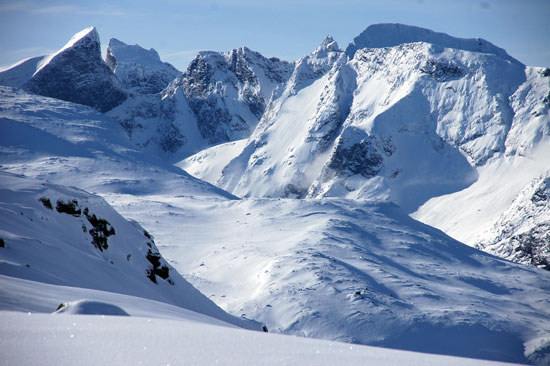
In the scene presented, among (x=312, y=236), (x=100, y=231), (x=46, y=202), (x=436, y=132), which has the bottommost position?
(x=312, y=236)

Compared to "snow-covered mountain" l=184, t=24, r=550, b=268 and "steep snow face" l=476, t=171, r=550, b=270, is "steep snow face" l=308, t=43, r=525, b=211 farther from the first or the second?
"steep snow face" l=476, t=171, r=550, b=270

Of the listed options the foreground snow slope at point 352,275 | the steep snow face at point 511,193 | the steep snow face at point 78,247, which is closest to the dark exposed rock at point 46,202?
the steep snow face at point 78,247

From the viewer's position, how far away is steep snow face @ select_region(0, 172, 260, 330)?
18.4 m

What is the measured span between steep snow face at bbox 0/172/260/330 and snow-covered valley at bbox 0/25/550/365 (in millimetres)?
103

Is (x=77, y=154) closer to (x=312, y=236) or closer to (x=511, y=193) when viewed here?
(x=312, y=236)

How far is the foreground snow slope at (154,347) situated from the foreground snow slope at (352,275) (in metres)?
42.4

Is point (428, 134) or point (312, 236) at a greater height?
point (428, 134)

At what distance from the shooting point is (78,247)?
76.6 feet

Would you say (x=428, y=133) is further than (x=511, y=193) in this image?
Yes

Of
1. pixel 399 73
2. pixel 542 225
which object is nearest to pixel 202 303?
pixel 542 225

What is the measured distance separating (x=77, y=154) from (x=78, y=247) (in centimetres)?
8025

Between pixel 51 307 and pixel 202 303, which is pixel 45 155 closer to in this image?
pixel 202 303

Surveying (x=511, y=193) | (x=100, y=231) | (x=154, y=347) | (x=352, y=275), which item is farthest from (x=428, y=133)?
(x=154, y=347)

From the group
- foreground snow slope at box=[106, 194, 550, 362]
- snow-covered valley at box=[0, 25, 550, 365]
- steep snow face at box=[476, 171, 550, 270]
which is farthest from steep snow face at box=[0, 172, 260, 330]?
→ steep snow face at box=[476, 171, 550, 270]
